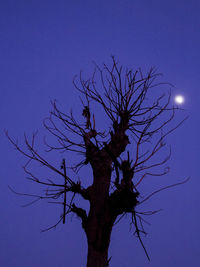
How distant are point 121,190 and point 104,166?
18.6 inches

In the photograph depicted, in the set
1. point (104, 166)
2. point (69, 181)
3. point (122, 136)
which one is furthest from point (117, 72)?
point (69, 181)

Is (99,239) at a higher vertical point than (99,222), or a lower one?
lower

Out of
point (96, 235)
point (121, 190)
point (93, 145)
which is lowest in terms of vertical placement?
point (96, 235)

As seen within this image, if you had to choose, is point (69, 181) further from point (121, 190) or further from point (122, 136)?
point (122, 136)

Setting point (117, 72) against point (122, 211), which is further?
point (117, 72)

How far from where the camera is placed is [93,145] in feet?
11.7

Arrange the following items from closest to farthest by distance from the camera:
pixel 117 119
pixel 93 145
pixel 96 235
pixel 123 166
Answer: pixel 96 235
pixel 123 166
pixel 93 145
pixel 117 119

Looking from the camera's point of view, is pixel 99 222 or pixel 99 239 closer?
pixel 99 239

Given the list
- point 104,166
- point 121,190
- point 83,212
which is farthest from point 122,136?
point 83,212

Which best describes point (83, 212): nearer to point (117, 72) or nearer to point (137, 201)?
point (137, 201)

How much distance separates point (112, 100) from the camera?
406cm

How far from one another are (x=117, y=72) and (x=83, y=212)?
2.62m

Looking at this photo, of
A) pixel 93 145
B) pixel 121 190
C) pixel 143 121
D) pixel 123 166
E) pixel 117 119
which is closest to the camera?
pixel 121 190

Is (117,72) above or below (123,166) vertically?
above
